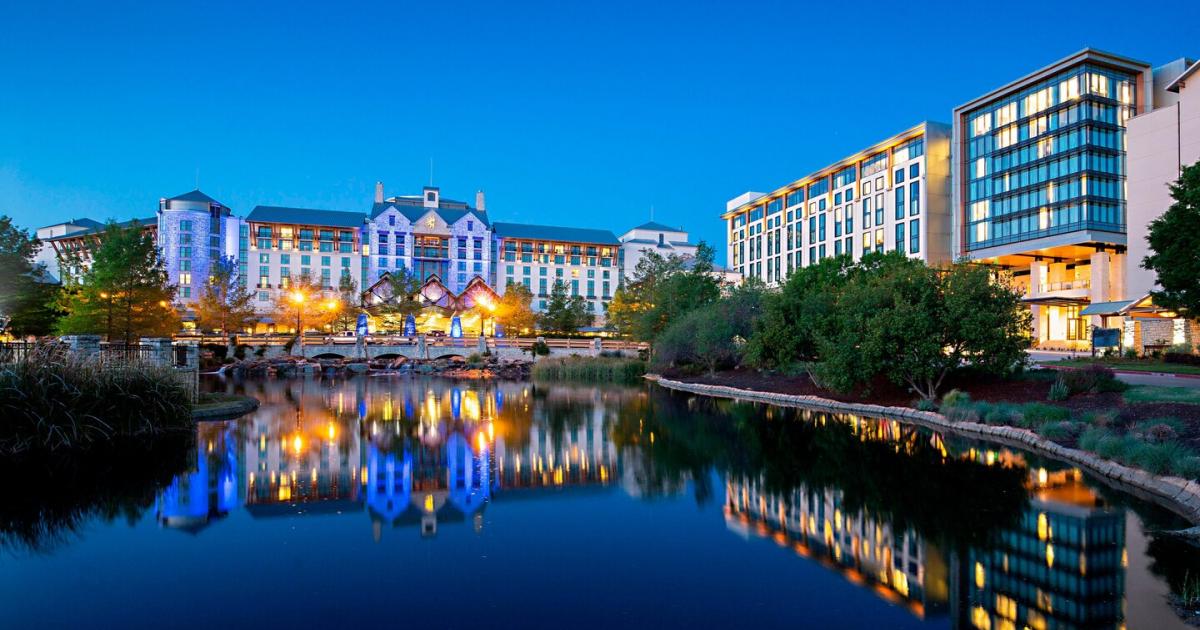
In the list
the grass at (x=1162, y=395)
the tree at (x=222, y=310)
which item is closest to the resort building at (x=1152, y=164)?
the grass at (x=1162, y=395)

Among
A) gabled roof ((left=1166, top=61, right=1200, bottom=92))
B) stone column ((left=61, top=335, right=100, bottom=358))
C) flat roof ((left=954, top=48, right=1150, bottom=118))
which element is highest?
flat roof ((left=954, top=48, right=1150, bottom=118))

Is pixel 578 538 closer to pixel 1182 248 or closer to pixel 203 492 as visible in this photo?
pixel 203 492

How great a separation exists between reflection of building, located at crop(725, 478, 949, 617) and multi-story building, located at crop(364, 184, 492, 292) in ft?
237

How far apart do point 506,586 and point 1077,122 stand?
181 ft

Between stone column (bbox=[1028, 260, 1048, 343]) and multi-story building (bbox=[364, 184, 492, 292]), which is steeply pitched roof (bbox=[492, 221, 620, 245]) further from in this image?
stone column (bbox=[1028, 260, 1048, 343])

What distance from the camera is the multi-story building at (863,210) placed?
2279 inches

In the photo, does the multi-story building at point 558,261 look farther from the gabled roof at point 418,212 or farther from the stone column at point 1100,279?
the stone column at point 1100,279

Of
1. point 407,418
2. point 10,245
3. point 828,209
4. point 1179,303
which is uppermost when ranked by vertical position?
point 828,209

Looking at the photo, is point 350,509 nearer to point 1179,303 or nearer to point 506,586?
point 506,586

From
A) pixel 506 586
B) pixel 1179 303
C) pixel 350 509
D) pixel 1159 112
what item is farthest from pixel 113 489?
pixel 1159 112

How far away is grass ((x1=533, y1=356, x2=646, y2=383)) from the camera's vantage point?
41.1 m

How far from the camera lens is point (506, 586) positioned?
7.30m

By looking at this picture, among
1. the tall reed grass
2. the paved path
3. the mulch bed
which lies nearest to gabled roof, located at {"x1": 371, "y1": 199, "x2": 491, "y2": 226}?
the mulch bed

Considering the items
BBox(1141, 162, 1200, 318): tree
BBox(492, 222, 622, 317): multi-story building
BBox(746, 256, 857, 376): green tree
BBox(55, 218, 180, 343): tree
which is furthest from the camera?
BBox(492, 222, 622, 317): multi-story building
